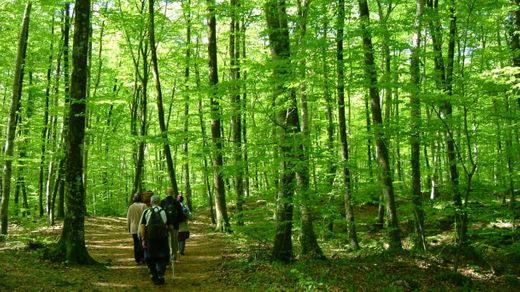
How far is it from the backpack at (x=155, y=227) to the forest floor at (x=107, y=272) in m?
1.00

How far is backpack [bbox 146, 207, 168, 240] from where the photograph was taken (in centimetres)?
801

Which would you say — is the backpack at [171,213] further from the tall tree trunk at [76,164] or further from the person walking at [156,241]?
the tall tree trunk at [76,164]

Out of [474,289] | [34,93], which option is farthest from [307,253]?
[34,93]

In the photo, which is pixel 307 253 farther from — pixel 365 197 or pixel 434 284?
pixel 434 284

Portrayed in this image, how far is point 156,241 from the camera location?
26.4ft

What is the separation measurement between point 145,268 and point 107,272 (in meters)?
0.98

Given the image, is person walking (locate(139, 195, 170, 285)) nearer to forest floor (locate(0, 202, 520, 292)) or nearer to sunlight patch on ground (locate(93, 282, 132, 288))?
forest floor (locate(0, 202, 520, 292))

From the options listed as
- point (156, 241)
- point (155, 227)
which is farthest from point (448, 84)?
point (156, 241)

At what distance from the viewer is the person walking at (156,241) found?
26.2 ft

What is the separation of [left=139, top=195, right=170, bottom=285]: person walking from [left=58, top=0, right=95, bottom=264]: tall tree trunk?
6.17ft

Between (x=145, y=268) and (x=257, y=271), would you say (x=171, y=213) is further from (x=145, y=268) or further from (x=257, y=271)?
(x=257, y=271)

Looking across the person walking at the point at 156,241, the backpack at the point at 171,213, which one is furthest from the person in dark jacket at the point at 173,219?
the person walking at the point at 156,241

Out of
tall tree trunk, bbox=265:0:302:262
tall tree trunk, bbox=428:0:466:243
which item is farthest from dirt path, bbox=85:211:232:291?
tall tree trunk, bbox=428:0:466:243

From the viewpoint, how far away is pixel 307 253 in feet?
33.2
